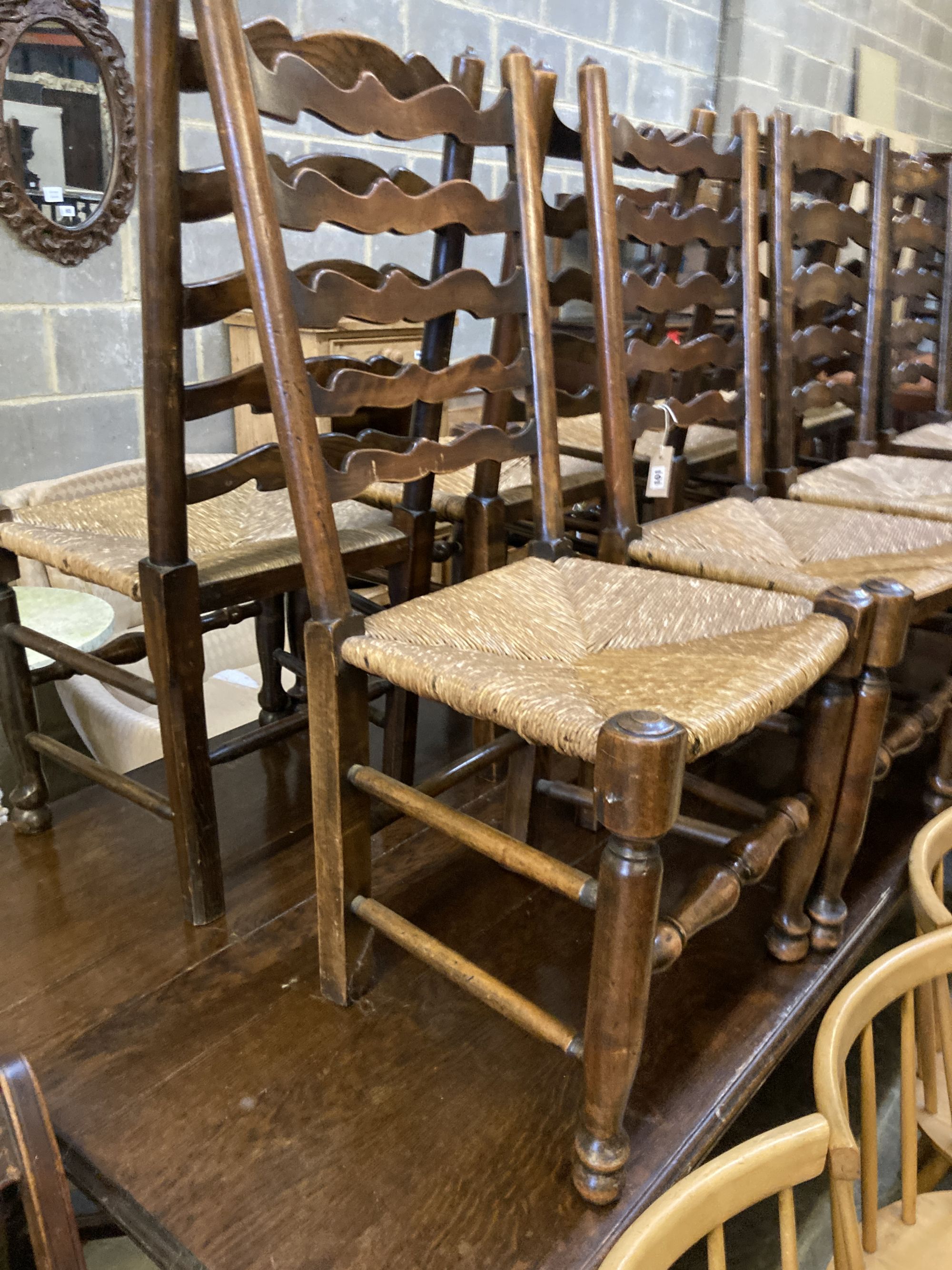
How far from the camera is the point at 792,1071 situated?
1.36m

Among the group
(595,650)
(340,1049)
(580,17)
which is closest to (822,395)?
(595,650)

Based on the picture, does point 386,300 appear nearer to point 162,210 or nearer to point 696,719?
point 162,210

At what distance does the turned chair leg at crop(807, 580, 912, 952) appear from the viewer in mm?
989

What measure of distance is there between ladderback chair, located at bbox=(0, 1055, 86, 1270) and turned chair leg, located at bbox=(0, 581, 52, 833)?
72cm

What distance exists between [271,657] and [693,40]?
2942mm

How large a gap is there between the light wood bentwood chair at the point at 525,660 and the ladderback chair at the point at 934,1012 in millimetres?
111

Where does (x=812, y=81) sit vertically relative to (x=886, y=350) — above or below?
above

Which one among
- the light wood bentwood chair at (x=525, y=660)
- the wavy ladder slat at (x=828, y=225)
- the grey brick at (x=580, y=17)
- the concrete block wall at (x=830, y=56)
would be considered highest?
the concrete block wall at (x=830, y=56)

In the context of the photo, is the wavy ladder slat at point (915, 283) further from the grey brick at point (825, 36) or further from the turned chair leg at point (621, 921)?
the grey brick at point (825, 36)

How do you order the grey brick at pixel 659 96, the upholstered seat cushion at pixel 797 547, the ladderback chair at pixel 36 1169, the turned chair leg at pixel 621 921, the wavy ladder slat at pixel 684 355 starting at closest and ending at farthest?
1. the ladderback chair at pixel 36 1169
2. the turned chair leg at pixel 621 921
3. the upholstered seat cushion at pixel 797 547
4. the wavy ladder slat at pixel 684 355
5. the grey brick at pixel 659 96

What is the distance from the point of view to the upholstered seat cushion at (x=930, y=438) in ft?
6.24

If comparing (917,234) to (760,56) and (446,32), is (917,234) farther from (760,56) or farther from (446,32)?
(760,56)

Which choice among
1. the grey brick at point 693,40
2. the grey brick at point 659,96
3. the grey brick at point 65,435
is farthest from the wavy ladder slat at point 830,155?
the grey brick at point 693,40

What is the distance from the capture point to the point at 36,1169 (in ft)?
1.78
